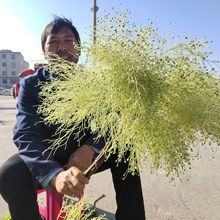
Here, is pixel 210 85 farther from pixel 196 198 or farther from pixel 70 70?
pixel 196 198

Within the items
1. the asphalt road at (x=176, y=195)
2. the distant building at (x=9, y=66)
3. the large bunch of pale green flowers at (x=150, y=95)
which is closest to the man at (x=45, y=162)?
the large bunch of pale green flowers at (x=150, y=95)

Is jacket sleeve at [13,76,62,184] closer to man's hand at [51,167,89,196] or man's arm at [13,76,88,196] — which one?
man's arm at [13,76,88,196]

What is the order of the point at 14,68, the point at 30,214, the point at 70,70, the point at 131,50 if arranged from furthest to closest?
1. the point at 14,68
2. the point at 30,214
3. the point at 70,70
4. the point at 131,50

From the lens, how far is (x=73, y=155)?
76.2 inches

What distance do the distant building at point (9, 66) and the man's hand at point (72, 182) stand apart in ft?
281

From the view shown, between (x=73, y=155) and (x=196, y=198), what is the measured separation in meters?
2.25

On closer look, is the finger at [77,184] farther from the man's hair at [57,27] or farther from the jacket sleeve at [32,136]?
the man's hair at [57,27]

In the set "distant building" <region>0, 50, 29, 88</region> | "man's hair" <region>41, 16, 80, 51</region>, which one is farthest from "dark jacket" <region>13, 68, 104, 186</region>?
"distant building" <region>0, 50, 29, 88</region>

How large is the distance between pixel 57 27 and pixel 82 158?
0.86 meters

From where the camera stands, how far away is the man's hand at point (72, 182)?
147 cm

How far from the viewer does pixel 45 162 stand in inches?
67.0

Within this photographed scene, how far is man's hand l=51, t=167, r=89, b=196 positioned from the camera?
4.83 ft

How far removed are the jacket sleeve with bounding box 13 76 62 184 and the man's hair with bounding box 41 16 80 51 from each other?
1.03 feet

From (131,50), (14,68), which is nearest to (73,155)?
(131,50)
